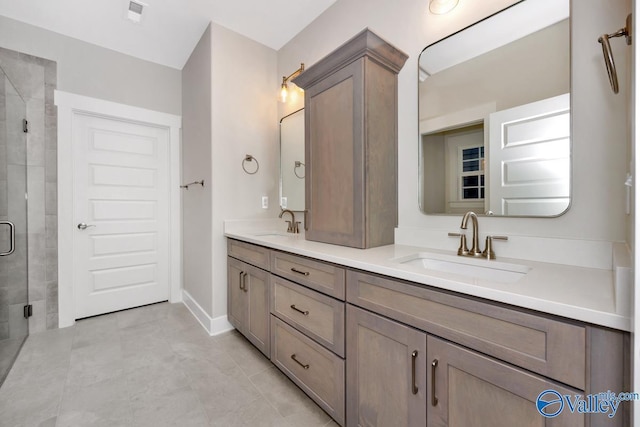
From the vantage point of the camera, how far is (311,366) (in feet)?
4.80

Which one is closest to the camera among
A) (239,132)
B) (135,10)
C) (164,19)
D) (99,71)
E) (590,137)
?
(590,137)

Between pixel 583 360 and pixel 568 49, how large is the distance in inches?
47.2

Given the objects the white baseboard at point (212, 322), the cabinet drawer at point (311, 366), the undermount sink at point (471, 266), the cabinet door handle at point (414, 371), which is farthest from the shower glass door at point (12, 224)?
the undermount sink at point (471, 266)

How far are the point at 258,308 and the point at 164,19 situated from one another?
8.25 ft

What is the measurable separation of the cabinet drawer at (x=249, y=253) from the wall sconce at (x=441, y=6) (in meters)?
1.73

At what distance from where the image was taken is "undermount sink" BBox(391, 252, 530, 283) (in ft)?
3.82

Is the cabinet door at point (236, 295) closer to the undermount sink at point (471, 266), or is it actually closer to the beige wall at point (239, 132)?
the beige wall at point (239, 132)

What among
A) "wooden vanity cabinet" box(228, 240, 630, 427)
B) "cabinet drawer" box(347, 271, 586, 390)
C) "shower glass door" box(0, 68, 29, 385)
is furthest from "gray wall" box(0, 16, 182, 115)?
"cabinet drawer" box(347, 271, 586, 390)

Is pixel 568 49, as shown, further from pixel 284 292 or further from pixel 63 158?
pixel 63 158

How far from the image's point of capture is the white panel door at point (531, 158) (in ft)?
3.81

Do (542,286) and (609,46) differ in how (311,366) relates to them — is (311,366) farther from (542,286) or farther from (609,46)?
(609,46)

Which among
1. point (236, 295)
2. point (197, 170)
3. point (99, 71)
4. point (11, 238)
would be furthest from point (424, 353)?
point (99, 71)

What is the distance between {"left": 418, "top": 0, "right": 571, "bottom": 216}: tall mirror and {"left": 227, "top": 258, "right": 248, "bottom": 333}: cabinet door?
1.46 meters

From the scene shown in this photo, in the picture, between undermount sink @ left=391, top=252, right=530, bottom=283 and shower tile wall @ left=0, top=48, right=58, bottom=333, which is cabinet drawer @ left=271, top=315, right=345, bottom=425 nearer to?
undermount sink @ left=391, top=252, right=530, bottom=283
